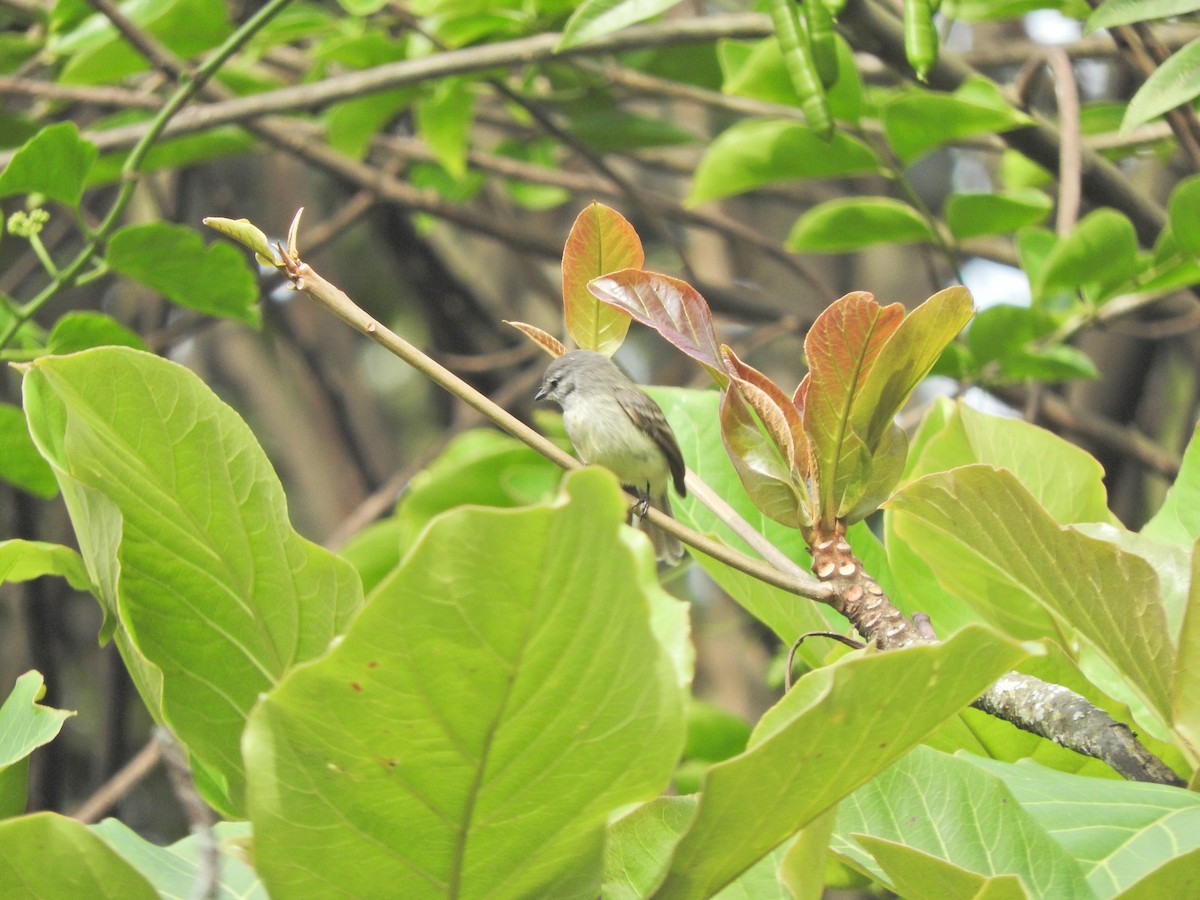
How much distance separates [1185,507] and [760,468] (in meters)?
0.37

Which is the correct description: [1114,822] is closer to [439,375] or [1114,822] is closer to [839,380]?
[839,380]

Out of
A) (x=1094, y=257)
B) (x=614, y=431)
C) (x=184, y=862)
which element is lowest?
(x=614, y=431)

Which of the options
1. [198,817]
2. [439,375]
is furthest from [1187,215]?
[198,817]

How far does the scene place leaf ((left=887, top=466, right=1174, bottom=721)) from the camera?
2.27 ft

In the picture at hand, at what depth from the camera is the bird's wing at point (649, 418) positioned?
1558 mm

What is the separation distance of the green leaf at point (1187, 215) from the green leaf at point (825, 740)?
3.01 feet

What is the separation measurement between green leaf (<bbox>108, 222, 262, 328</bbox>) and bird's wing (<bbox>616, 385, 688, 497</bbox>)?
1.63 ft

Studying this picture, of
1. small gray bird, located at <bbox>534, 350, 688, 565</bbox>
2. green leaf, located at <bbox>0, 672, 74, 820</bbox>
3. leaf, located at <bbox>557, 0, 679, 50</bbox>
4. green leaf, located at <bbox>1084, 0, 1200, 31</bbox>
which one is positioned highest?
leaf, located at <bbox>557, 0, 679, 50</bbox>

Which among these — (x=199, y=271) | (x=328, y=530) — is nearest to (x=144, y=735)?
(x=328, y=530)

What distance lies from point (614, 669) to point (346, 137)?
65.4 inches

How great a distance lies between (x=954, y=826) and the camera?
68 centimetres

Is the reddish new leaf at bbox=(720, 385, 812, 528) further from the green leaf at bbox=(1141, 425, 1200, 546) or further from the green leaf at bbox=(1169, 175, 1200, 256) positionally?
the green leaf at bbox=(1169, 175, 1200, 256)

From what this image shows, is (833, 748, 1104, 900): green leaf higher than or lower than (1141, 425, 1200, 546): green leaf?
lower

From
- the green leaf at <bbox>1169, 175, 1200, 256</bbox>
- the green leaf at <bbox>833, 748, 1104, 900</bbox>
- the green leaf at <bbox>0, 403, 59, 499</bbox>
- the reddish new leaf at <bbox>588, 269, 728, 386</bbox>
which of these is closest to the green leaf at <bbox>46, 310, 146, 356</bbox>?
the green leaf at <bbox>0, 403, 59, 499</bbox>
